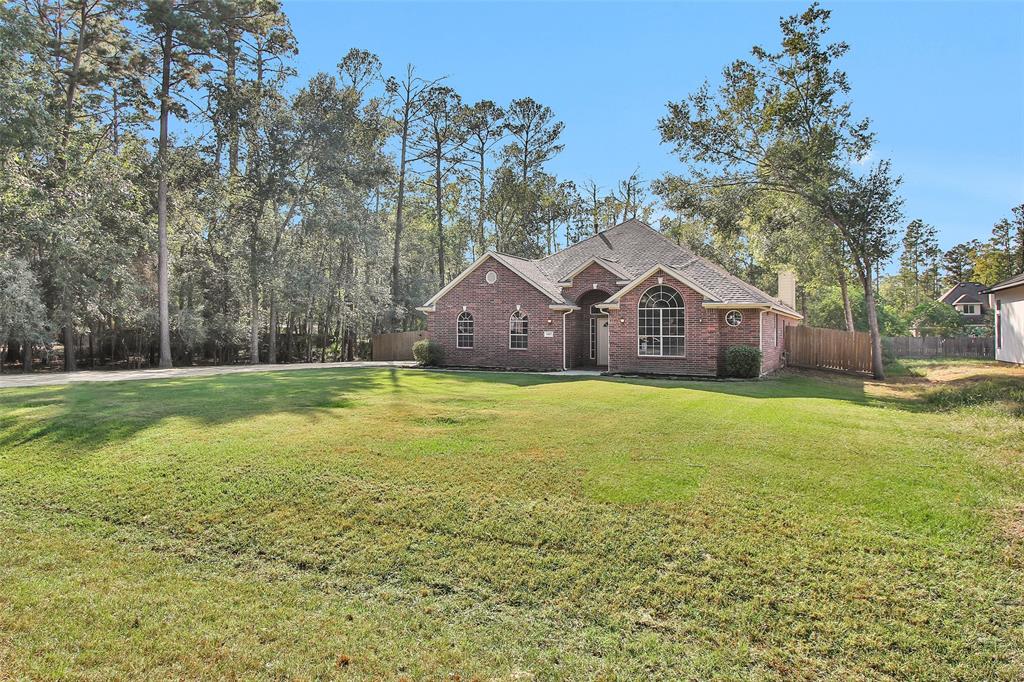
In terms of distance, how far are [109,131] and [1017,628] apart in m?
34.0

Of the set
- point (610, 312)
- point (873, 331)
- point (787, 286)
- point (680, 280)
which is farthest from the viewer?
point (787, 286)

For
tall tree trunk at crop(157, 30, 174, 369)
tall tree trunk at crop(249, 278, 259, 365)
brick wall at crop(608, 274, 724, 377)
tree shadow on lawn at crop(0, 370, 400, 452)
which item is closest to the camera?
tree shadow on lawn at crop(0, 370, 400, 452)

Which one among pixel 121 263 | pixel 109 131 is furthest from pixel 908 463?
pixel 109 131

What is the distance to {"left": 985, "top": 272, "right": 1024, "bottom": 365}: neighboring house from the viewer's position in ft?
72.9

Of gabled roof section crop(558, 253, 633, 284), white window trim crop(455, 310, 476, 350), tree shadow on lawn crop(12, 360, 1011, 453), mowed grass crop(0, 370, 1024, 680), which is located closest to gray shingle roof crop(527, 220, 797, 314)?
gabled roof section crop(558, 253, 633, 284)

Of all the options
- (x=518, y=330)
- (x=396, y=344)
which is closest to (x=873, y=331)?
(x=518, y=330)

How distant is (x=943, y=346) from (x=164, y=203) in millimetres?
45751

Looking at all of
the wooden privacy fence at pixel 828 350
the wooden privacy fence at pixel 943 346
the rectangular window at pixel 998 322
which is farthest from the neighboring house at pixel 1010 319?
the wooden privacy fence at pixel 943 346

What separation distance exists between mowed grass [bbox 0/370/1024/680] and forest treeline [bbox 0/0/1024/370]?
49.4 ft

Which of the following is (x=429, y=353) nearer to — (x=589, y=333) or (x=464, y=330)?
(x=464, y=330)

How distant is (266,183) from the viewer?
26.9 m

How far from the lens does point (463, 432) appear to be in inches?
335

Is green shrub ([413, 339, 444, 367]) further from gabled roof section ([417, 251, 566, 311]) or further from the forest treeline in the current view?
the forest treeline

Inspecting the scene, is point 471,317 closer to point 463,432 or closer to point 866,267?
point 463,432
